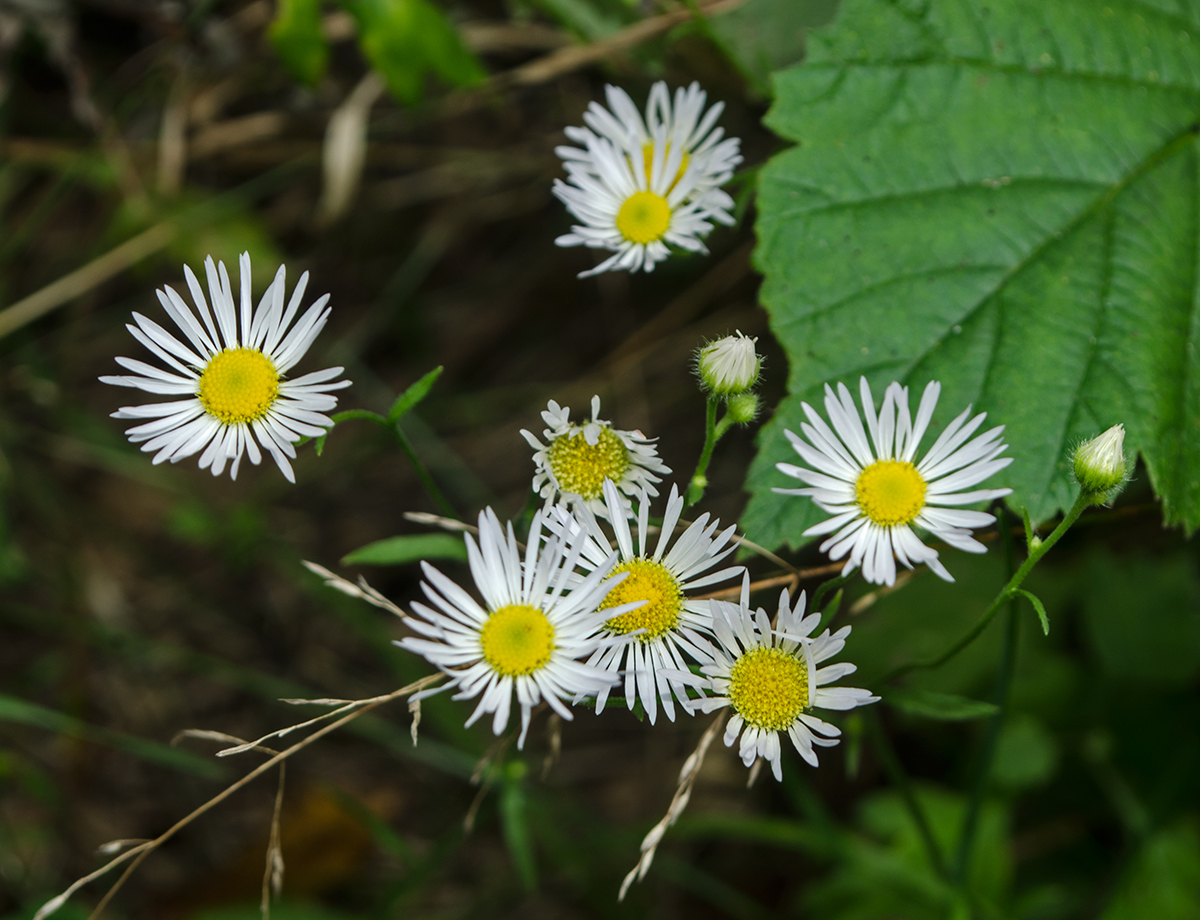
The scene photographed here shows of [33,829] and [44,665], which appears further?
[44,665]

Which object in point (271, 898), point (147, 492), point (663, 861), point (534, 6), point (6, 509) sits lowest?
point (271, 898)

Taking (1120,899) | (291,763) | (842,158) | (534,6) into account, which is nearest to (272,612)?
(291,763)

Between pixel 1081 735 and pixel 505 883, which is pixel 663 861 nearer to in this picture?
pixel 505 883

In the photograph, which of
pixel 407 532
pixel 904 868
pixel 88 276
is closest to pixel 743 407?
pixel 904 868

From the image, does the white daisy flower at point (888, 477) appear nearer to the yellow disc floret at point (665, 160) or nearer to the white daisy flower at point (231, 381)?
the yellow disc floret at point (665, 160)

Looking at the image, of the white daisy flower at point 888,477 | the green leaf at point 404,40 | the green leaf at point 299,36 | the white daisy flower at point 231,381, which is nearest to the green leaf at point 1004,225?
the white daisy flower at point 888,477

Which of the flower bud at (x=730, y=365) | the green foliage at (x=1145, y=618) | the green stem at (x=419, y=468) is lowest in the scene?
the green stem at (x=419, y=468)

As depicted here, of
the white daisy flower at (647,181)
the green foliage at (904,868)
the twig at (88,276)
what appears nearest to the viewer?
the white daisy flower at (647,181)
